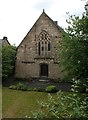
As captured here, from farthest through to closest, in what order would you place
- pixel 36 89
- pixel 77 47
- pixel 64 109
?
1. pixel 36 89
2. pixel 77 47
3. pixel 64 109

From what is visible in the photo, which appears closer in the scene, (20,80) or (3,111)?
(3,111)

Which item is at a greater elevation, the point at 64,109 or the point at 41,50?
the point at 41,50

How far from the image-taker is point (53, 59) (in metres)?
35.7

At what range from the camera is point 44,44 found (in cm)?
3631

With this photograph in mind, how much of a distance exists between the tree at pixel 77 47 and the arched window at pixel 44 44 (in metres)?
12.1

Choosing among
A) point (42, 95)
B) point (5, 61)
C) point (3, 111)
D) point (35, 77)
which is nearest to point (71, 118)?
point (3, 111)

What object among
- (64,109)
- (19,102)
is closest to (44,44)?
(19,102)

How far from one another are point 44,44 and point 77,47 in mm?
13989

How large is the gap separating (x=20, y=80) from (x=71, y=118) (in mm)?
29043

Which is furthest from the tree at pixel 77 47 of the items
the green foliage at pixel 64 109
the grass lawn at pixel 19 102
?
the green foliage at pixel 64 109

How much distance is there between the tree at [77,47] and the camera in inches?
877

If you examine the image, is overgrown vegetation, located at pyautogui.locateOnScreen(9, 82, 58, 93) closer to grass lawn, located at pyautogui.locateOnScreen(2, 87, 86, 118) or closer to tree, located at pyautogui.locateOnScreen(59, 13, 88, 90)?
grass lawn, located at pyautogui.locateOnScreen(2, 87, 86, 118)

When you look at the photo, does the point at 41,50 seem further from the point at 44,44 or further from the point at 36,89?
the point at 36,89

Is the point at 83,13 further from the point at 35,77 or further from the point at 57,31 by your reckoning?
the point at 35,77
